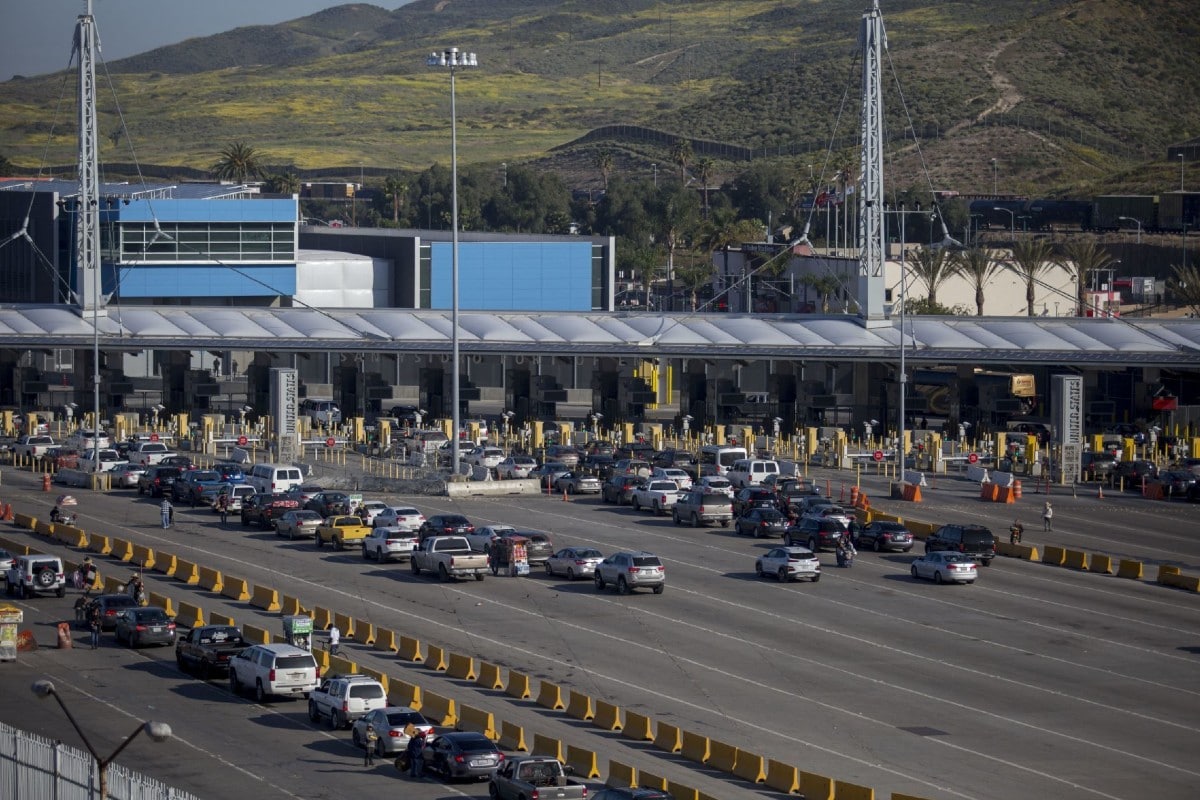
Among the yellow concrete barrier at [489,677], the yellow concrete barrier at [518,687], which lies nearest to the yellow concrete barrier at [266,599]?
the yellow concrete barrier at [489,677]

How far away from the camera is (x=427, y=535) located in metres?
56.5

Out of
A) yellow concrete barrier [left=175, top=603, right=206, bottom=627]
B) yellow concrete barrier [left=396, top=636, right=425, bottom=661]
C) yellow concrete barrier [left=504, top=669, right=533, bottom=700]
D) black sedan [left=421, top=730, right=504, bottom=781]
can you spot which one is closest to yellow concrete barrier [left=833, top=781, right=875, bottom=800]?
black sedan [left=421, top=730, right=504, bottom=781]

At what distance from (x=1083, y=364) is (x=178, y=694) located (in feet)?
208

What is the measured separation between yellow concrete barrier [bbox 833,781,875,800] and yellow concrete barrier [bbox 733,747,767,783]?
204 centimetres

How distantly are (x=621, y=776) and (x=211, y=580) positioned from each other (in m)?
21.4

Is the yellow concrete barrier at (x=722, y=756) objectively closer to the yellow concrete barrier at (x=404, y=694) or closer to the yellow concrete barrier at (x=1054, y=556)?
the yellow concrete barrier at (x=404, y=694)

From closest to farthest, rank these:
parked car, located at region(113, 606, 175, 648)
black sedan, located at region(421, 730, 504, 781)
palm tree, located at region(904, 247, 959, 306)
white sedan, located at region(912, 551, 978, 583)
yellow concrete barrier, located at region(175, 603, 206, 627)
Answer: black sedan, located at region(421, 730, 504, 781), parked car, located at region(113, 606, 175, 648), yellow concrete barrier, located at region(175, 603, 206, 627), white sedan, located at region(912, 551, 978, 583), palm tree, located at region(904, 247, 959, 306)

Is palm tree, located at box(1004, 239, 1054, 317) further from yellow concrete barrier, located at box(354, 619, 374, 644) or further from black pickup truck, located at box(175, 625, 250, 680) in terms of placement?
black pickup truck, located at box(175, 625, 250, 680)

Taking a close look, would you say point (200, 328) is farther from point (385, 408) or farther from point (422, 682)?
point (422, 682)

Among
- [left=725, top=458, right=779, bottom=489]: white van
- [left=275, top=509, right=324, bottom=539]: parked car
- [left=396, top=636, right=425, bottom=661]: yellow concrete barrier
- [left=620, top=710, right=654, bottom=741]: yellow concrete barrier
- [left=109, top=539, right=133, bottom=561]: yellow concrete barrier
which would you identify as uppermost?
[left=725, top=458, right=779, bottom=489]: white van

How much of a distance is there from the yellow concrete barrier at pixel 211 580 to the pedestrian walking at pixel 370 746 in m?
16.9

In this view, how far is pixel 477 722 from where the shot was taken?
1410 inches

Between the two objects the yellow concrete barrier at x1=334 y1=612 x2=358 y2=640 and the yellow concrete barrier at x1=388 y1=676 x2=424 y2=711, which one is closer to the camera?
the yellow concrete barrier at x1=388 y1=676 x2=424 y2=711

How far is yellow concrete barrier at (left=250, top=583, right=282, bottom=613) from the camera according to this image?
4772cm
